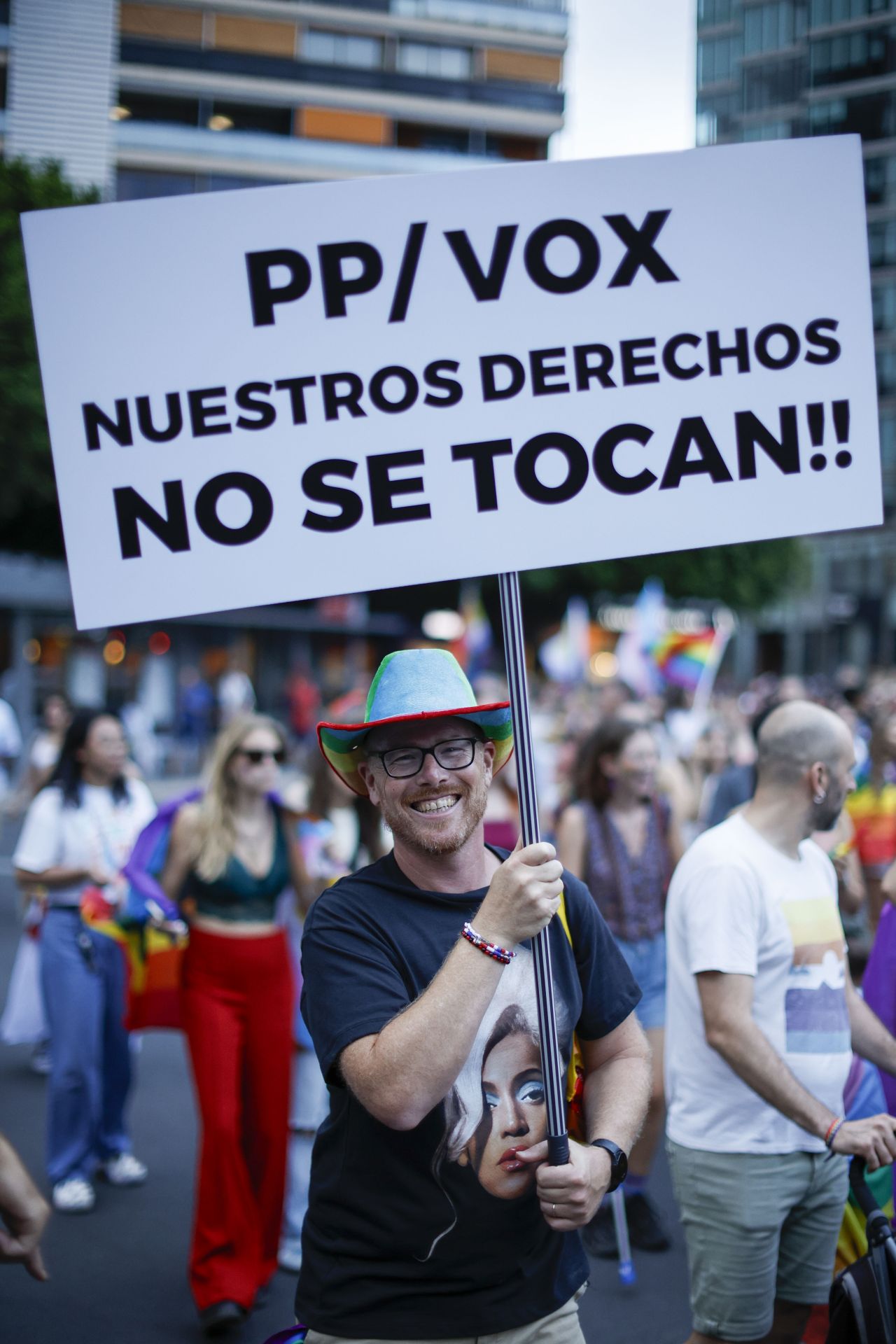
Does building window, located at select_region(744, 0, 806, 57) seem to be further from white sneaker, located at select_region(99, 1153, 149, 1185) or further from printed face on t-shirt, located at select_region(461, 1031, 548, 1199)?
white sneaker, located at select_region(99, 1153, 149, 1185)

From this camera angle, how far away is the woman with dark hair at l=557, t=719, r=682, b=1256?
532 cm

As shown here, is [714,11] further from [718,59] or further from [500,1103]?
[500,1103]

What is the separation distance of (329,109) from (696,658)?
20885 millimetres

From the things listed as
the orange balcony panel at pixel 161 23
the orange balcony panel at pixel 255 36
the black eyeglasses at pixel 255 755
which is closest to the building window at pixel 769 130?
the black eyeglasses at pixel 255 755

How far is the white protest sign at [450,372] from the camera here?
2.32m

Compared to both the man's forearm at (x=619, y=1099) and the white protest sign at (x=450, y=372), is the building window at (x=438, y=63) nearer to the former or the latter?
the white protest sign at (x=450, y=372)

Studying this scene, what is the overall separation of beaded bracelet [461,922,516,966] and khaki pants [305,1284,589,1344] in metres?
0.67

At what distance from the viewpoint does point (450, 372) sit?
2400 millimetres

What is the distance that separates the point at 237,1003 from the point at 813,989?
7.29ft

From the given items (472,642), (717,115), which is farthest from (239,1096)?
(472,642)

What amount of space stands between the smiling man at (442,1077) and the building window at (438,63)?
3107cm

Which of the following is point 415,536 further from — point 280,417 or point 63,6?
point 63,6

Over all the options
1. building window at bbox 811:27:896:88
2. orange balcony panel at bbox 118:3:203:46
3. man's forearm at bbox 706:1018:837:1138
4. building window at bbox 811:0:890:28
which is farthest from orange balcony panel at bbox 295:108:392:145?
man's forearm at bbox 706:1018:837:1138

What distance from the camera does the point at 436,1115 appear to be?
216 centimetres
